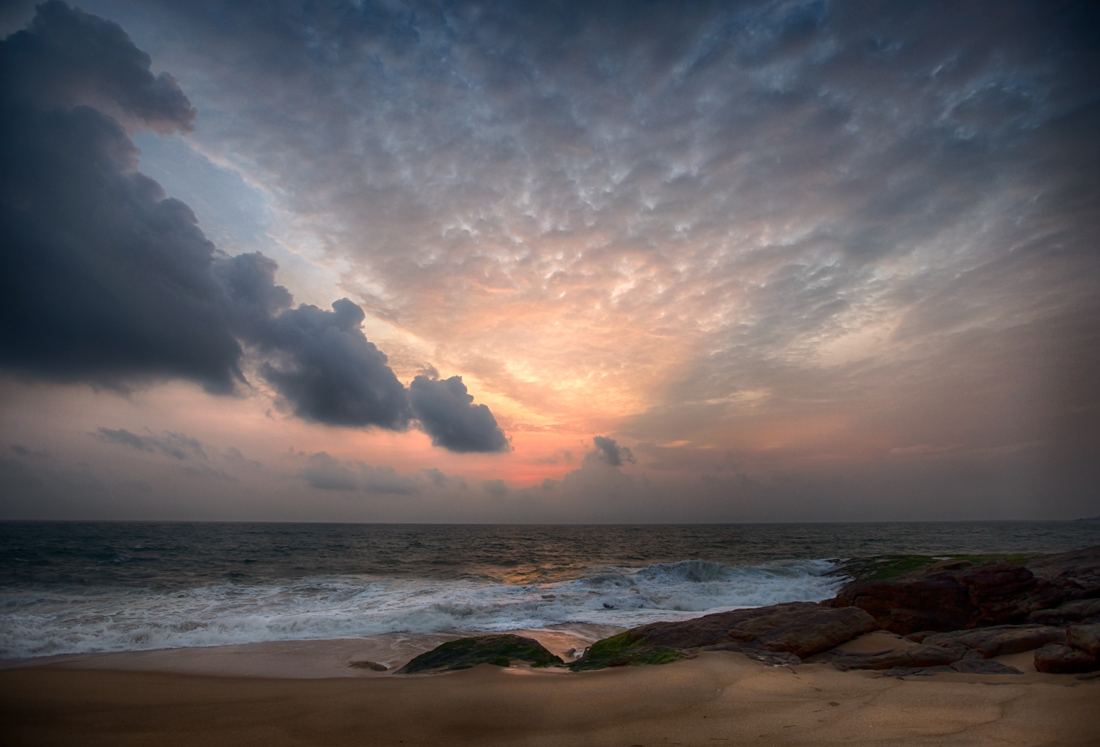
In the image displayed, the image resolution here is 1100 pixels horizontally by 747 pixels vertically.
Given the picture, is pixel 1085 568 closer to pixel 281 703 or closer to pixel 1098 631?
pixel 1098 631

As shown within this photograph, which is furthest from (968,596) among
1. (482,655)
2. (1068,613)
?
(482,655)

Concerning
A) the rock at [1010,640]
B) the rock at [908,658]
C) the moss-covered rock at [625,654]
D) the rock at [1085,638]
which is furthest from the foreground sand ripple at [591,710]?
the rock at [1010,640]

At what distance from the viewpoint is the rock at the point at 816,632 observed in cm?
999

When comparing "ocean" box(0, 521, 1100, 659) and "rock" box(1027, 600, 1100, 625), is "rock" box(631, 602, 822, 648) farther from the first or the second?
"ocean" box(0, 521, 1100, 659)

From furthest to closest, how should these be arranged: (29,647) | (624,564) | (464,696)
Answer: (624,564)
(29,647)
(464,696)

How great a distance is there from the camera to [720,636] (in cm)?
1155

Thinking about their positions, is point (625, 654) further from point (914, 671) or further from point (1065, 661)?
point (1065, 661)

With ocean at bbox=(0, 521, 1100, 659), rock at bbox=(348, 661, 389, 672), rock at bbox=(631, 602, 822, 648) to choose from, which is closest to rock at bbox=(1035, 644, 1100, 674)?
rock at bbox=(631, 602, 822, 648)

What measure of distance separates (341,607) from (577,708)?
16.9 metres

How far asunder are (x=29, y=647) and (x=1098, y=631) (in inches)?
937

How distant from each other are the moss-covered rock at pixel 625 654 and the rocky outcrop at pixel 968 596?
6.66m

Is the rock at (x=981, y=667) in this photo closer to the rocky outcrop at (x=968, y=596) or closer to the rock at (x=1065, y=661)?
the rock at (x=1065, y=661)

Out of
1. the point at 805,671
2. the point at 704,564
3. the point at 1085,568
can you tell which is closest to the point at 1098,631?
the point at 805,671

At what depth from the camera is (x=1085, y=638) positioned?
22.3 feet
